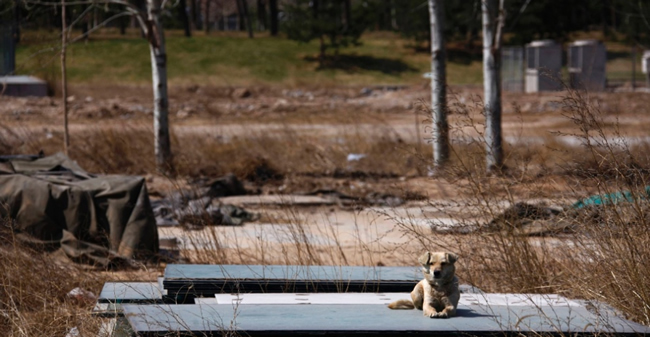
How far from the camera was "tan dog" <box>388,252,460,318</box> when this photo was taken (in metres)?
4.27

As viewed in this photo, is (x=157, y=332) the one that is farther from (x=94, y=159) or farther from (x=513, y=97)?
(x=513, y=97)

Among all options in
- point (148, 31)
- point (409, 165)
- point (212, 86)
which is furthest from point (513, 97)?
point (148, 31)

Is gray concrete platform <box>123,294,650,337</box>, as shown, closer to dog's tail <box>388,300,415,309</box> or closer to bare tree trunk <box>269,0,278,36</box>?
dog's tail <box>388,300,415,309</box>

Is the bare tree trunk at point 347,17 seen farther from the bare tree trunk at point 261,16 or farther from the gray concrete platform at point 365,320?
the gray concrete platform at point 365,320

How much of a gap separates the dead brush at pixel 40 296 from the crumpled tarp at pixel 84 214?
880 millimetres

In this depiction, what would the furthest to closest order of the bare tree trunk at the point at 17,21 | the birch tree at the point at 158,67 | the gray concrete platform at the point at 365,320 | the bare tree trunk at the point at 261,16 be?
the bare tree trunk at the point at 261,16 < the bare tree trunk at the point at 17,21 < the birch tree at the point at 158,67 < the gray concrete platform at the point at 365,320

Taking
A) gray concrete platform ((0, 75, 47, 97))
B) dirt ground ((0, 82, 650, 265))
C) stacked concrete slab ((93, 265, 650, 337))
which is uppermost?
stacked concrete slab ((93, 265, 650, 337))

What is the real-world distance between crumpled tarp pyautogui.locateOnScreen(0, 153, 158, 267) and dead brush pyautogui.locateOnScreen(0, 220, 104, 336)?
34.6 inches

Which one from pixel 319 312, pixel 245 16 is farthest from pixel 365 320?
pixel 245 16

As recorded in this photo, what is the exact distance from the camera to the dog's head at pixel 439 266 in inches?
167

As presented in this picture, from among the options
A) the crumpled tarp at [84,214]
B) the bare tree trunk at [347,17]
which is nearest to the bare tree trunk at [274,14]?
the bare tree trunk at [347,17]

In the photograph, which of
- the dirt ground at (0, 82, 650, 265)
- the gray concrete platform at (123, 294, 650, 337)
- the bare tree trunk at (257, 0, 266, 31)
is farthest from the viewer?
the bare tree trunk at (257, 0, 266, 31)

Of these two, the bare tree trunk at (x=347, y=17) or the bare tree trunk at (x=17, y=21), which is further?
the bare tree trunk at (x=347, y=17)

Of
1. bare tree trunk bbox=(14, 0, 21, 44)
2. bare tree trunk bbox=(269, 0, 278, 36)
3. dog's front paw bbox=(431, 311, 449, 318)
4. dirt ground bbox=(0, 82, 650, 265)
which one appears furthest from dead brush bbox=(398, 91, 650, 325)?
bare tree trunk bbox=(269, 0, 278, 36)
